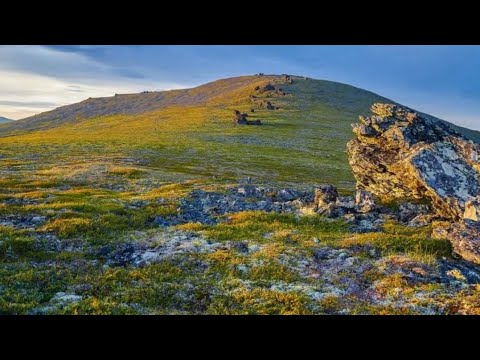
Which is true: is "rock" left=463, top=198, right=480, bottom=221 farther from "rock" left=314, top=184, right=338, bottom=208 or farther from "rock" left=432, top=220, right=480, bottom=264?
"rock" left=314, top=184, right=338, bottom=208

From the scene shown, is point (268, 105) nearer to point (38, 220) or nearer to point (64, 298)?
point (38, 220)

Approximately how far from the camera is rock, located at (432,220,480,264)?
19172 mm

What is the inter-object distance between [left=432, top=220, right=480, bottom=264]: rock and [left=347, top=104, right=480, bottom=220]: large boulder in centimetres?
160

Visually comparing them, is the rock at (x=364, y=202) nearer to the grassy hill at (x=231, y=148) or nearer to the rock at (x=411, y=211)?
the rock at (x=411, y=211)

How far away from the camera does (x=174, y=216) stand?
29281mm

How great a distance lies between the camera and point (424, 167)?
26.6 meters

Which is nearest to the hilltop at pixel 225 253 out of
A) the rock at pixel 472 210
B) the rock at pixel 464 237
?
the rock at pixel 464 237

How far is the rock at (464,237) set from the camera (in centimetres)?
1917

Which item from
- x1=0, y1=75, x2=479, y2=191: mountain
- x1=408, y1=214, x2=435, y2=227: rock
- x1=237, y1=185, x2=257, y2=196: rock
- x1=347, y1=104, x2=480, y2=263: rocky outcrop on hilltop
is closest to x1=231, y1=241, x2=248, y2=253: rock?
x1=347, y1=104, x2=480, y2=263: rocky outcrop on hilltop

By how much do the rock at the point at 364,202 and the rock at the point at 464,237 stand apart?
630 centimetres
